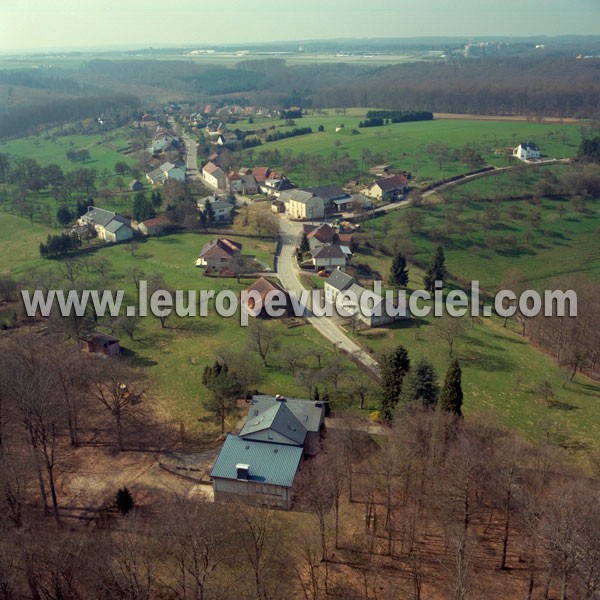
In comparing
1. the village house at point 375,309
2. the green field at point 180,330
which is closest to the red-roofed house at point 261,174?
the green field at point 180,330

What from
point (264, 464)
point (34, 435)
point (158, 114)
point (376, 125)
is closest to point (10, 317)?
point (34, 435)

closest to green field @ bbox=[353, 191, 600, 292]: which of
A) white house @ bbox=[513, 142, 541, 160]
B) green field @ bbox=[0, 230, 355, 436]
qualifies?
green field @ bbox=[0, 230, 355, 436]

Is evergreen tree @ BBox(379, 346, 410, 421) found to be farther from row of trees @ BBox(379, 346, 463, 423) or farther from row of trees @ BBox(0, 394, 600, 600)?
row of trees @ BBox(0, 394, 600, 600)

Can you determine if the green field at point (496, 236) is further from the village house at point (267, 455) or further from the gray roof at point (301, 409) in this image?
the village house at point (267, 455)

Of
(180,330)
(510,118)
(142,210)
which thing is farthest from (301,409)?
(510,118)

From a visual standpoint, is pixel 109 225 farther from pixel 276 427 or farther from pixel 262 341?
pixel 276 427

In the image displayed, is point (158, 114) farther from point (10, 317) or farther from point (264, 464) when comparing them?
point (264, 464)
